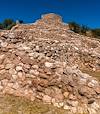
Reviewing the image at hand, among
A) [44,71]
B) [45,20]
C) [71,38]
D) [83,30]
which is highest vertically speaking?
[83,30]

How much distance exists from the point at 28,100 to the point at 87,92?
2.94 metres

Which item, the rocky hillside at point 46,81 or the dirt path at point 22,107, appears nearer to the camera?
the dirt path at point 22,107

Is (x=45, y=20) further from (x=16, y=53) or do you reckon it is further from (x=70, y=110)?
(x=70, y=110)

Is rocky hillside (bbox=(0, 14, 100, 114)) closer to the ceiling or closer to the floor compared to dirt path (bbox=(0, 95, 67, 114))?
closer to the ceiling

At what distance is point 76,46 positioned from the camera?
2333 cm

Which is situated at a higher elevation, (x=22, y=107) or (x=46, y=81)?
(x=46, y=81)

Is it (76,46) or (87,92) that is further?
(76,46)

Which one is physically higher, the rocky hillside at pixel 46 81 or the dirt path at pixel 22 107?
the rocky hillside at pixel 46 81

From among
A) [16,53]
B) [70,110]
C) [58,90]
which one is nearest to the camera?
[70,110]

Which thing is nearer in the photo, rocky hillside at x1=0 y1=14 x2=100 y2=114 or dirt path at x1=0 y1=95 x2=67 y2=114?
dirt path at x1=0 y1=95 x2=67 y2=114

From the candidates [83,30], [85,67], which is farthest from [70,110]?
[83,30]

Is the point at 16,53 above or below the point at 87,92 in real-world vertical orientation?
above

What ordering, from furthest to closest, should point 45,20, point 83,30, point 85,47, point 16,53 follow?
point 83,30 < point 45,20 < point 85,47 < point 16,53

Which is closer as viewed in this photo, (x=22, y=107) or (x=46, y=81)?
(x=22, y=107)
